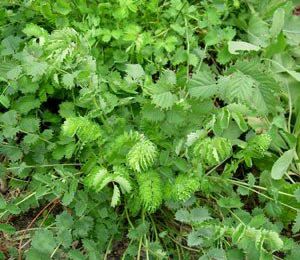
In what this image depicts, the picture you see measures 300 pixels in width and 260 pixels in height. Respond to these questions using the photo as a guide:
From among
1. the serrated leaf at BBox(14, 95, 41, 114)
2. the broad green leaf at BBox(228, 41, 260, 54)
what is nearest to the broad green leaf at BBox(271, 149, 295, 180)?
the broad green leaf at BBox(228, 41, 260, 54)

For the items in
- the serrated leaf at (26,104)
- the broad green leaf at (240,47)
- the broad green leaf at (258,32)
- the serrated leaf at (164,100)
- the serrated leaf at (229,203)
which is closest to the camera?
the serrated leaf at (164,100)

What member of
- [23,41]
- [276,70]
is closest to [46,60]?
[23,41]

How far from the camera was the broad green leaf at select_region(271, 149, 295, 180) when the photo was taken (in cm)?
199

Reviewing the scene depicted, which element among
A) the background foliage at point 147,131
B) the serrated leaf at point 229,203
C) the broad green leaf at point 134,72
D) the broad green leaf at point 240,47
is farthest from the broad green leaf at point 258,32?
the serrated leaf at point 229,203

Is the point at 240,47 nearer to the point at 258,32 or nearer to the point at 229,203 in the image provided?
the point at 258,32

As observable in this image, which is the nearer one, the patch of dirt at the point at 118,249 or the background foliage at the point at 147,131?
the background foliage at the point at 147,131

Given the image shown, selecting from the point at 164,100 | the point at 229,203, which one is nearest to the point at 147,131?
the point at 164,100

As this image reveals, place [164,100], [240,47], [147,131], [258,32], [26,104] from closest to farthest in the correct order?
[164,100] < [147,131] < [26,104] < [240,47] < [258,32]

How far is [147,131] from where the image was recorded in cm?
182

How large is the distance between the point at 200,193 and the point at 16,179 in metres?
0.70

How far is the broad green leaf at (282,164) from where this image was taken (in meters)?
1.99

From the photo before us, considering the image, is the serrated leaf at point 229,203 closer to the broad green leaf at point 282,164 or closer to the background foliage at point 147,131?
the background foliage at point 147,131

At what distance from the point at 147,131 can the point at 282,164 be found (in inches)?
22.6

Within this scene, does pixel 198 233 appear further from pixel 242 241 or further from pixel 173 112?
pixel 173 112
